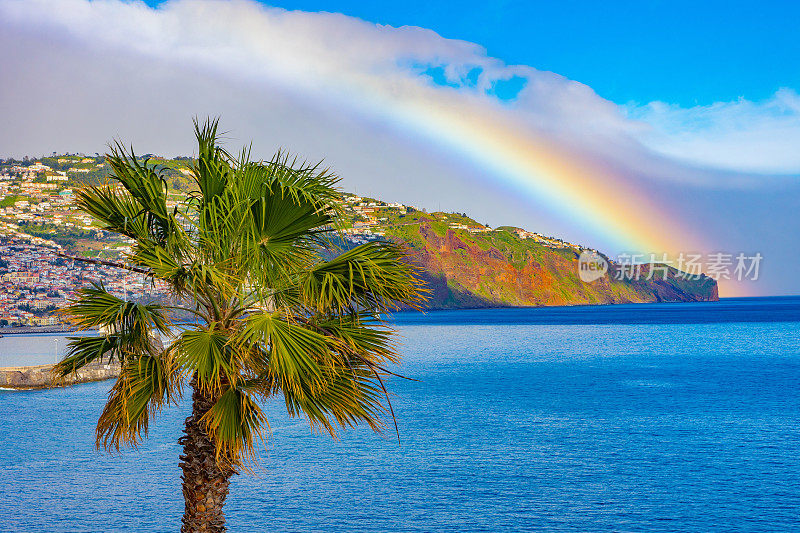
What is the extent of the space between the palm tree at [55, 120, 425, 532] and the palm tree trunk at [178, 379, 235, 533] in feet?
0.04

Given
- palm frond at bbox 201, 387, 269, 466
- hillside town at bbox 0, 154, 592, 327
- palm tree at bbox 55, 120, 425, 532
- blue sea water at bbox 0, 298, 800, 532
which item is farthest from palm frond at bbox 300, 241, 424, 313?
hillside town at bbox 0, 154, 592, 327

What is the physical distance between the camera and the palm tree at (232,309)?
293 inches

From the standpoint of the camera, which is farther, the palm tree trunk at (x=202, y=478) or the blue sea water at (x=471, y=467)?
the blue sea water at (x=471, y=467)

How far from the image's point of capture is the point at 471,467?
81.4 feet

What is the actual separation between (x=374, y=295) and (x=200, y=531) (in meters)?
3.29

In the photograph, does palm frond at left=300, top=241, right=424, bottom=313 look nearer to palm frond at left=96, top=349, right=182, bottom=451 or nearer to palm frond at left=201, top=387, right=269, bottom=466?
palm frond at left=201, top=387, right=269, bottom=466

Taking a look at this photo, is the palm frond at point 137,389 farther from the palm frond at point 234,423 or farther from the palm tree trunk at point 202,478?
the palm frond at point 234,423

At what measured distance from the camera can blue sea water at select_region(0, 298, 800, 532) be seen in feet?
62.7

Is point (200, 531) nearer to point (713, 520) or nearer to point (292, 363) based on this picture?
point (292, 363)

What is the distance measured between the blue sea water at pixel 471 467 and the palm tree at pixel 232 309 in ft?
38.0

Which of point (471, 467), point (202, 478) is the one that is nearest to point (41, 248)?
point (471, 467)

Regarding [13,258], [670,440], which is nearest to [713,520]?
[670,440]

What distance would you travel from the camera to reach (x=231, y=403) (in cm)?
770

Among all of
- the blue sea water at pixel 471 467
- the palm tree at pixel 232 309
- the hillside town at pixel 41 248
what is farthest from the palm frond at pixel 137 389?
the hillside town at pixel 41 248
